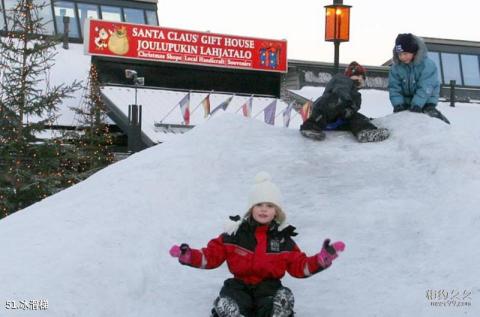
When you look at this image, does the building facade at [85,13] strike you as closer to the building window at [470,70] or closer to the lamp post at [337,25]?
the building window at [470,70]

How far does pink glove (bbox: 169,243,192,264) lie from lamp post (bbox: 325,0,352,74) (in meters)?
7.92

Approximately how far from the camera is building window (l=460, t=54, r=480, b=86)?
3622 centimetres

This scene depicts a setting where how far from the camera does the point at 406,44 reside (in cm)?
811

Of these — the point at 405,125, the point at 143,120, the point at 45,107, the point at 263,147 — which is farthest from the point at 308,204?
the point at 143,120

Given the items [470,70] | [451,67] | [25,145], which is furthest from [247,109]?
[470,70]

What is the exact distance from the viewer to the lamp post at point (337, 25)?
12.2m

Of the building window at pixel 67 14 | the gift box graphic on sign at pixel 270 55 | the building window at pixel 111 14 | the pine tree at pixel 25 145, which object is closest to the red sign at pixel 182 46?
the gift box graphic on sign at pixel 270 55

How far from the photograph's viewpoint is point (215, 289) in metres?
5.42

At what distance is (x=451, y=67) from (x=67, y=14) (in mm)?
17250

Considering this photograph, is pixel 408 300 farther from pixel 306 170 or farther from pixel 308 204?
pixel 306 170

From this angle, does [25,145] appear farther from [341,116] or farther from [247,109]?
[247,109]

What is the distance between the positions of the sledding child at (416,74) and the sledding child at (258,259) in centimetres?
376

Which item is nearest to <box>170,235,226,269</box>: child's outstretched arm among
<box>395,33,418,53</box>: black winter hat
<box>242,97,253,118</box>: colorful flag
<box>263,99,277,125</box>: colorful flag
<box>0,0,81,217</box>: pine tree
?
<box>395,33,418,53</box>: black winter hat

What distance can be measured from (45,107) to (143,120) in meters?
8.15
